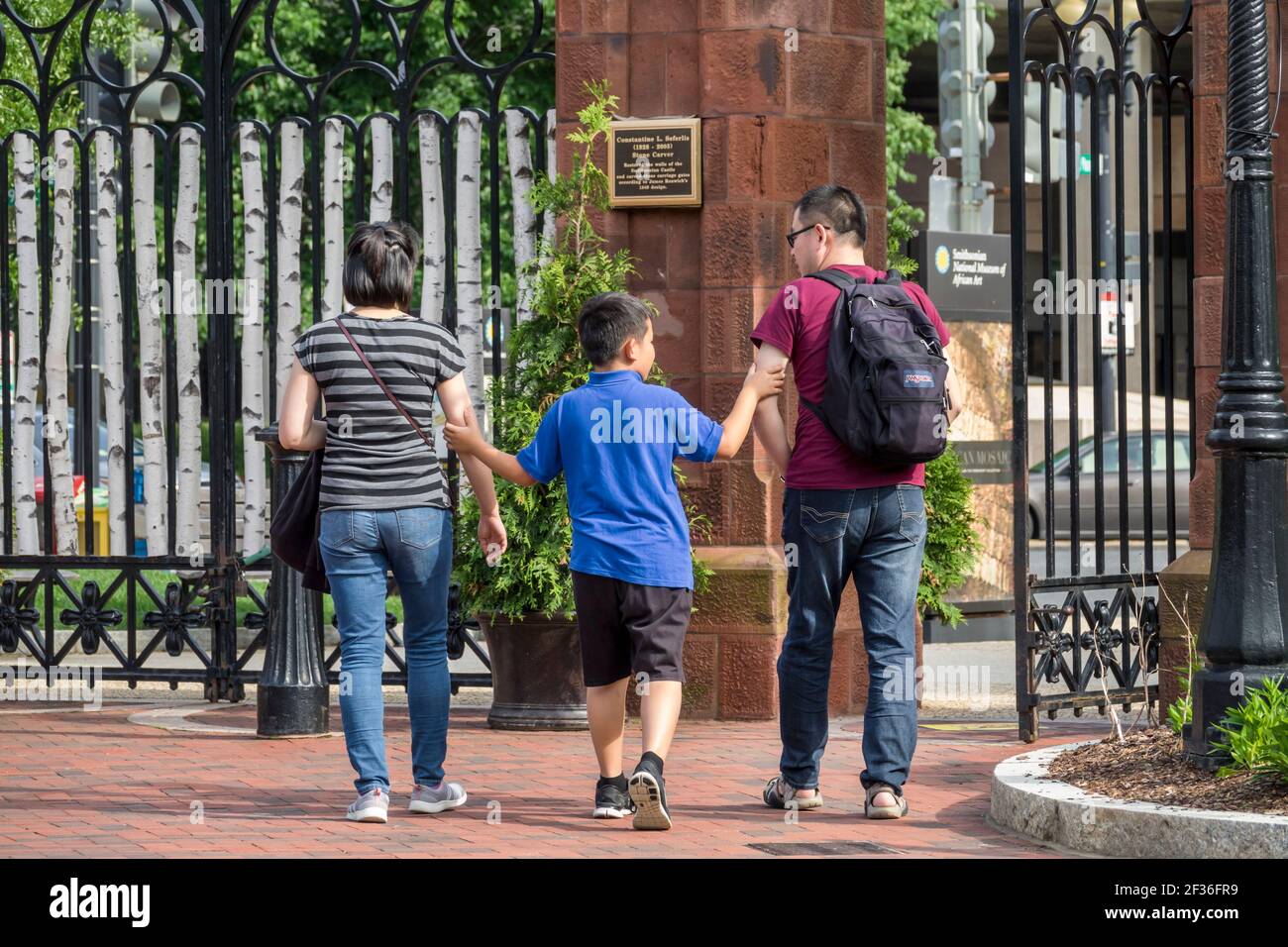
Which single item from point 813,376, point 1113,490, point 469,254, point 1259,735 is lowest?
point 1259,735

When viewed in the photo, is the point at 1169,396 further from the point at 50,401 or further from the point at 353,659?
the point at 50,401

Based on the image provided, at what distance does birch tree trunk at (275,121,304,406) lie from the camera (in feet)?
31.1

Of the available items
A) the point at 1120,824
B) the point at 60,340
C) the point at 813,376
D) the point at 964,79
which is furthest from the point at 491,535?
the point at 964,79

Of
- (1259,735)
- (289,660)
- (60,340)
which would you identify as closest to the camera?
(1259,735)

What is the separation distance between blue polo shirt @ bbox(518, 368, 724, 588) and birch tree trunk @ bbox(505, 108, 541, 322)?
309 centimetres

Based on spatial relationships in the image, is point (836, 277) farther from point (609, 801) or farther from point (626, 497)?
point (609, 801)

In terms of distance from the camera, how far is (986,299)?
40.4ft

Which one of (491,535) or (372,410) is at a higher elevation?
(372,410)

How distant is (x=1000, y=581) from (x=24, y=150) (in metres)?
6.44

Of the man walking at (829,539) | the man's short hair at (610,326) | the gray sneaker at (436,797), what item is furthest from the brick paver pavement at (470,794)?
the man's short hair at (610,326)

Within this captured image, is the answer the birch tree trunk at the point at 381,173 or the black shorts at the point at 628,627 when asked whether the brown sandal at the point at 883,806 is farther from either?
the birch tree trunk at the point at 381,173

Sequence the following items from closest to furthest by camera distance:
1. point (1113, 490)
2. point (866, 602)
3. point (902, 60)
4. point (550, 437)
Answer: point (550, 437) < point (866, 602) < point (1113, 490) < point (902, 60)

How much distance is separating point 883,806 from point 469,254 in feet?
13.3

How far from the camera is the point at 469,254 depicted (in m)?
9.34
